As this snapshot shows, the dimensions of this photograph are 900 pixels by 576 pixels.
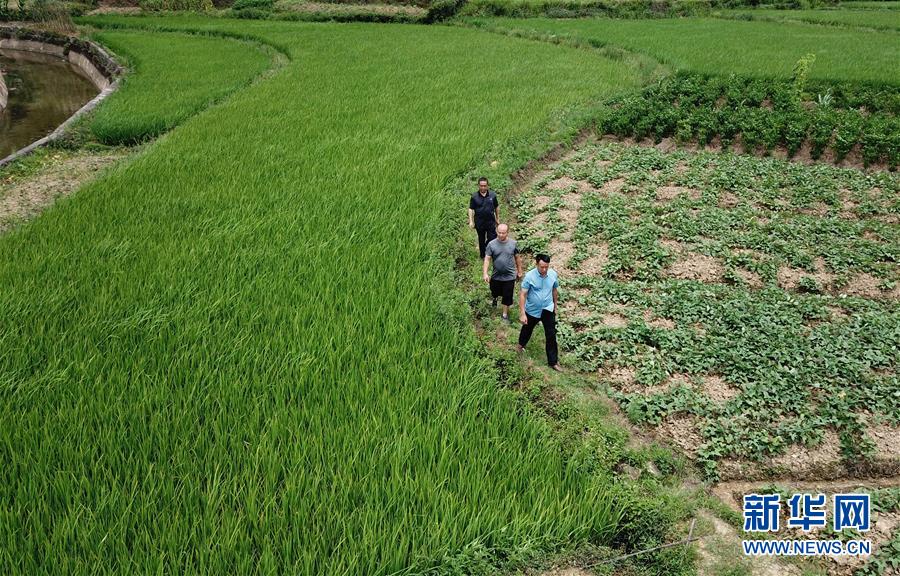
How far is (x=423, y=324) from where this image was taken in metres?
5.92

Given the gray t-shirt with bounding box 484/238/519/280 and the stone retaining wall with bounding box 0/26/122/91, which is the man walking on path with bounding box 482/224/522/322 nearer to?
the gray t-shirt with bounding box 484/238/519/280

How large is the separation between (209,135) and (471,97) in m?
6.90

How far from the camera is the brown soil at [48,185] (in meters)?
9.18

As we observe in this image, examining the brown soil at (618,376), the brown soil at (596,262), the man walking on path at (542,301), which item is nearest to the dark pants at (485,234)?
the brown soil at (596,262)

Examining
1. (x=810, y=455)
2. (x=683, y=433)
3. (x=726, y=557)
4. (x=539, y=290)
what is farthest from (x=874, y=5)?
(x=726, y=557)

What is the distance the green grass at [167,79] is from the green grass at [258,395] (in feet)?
12.7

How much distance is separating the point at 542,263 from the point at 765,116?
1074cm

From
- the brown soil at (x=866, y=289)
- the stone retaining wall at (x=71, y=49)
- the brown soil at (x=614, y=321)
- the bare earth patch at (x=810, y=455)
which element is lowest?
the bare earth patch at (x=810, y=455)

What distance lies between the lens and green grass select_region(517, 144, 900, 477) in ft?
17.0

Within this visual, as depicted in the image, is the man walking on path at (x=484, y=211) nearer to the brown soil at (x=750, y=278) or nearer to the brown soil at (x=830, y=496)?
the brown soil at (x=750, y=278)

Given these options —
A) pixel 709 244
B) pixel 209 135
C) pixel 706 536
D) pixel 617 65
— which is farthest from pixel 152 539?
pixel 617 65

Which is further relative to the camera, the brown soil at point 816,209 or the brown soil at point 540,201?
the brown soil at point 540,201

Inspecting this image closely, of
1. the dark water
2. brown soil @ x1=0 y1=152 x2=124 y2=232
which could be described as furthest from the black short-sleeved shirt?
the dark water

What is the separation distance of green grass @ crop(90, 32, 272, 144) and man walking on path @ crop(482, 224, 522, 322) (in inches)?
404
